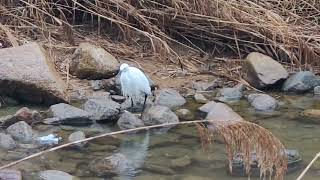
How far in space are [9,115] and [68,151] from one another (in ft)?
2.77

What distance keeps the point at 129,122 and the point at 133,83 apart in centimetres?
40

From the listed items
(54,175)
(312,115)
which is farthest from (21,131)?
(312,115)

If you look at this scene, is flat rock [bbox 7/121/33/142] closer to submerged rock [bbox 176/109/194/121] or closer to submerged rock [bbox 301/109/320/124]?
submerged rock [bbox 176/109/194/121]

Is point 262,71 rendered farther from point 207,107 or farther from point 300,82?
point 207,107

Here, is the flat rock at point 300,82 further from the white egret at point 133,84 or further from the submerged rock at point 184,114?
the white egret at point 133,84

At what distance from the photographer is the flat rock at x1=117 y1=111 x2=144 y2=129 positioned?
14.3 ft

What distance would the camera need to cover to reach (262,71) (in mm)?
5672

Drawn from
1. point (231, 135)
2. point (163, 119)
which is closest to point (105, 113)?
point (163, 119)

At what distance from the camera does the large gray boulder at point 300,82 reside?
5.58 m

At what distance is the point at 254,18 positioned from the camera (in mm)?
6301

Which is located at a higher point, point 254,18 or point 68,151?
point 254,18

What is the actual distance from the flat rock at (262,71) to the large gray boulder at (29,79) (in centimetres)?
173

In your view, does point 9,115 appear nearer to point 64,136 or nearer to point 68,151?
point 64,136

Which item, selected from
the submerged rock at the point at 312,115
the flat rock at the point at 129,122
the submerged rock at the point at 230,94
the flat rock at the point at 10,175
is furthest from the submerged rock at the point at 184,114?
the flat rock at the point at 10,175
